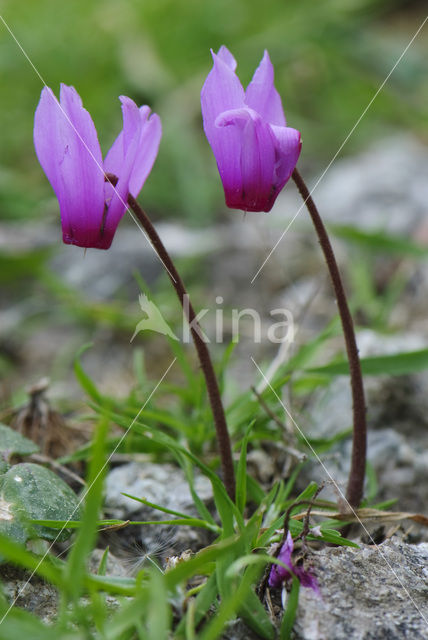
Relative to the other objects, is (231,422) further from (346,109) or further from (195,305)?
(346,109)

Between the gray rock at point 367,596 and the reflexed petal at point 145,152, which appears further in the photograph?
the reflexed petal at point 145,152

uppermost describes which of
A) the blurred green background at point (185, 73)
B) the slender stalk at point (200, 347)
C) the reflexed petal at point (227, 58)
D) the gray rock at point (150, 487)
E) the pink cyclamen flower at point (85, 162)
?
the blurred green background at point (185, 73)

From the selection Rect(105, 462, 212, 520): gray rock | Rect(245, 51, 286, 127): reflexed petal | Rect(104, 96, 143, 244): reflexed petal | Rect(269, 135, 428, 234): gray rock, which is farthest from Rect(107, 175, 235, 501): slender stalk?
Rect(269, 135, 428, 234): gray rock

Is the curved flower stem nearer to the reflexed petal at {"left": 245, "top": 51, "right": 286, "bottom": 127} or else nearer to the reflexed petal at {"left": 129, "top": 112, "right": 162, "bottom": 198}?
the reflexed petal at {"left": 245, "top": 51, "right": 286, "bottom": 127}

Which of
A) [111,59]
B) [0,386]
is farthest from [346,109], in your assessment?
[0,386]

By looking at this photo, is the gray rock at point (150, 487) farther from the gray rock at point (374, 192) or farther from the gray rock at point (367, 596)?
the gray rock at point (374, 192)

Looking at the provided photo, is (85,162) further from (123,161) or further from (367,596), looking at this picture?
(367,596)

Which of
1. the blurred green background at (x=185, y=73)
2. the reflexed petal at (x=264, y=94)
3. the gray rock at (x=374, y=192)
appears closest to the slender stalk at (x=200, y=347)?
the reflexed petal at (x=264, y=94)
